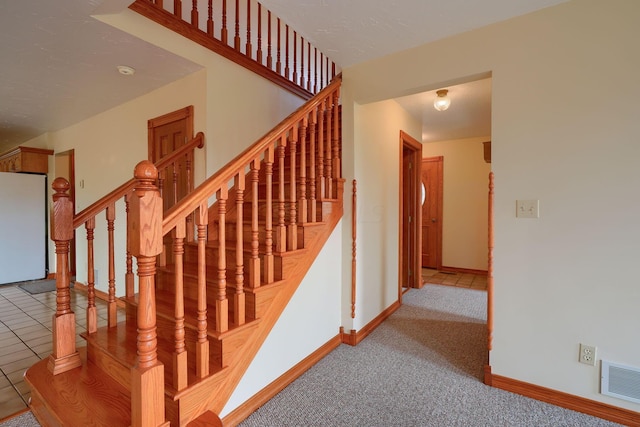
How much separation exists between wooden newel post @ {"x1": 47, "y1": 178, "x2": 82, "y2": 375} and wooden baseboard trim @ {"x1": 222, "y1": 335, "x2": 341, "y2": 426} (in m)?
1.10

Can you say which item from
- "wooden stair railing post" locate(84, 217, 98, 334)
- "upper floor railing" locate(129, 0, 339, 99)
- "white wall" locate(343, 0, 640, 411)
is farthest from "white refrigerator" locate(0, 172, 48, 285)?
"white wall" locate(343, 0, 640, 411)

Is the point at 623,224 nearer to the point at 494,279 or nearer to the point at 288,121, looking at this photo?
the point at 494,279

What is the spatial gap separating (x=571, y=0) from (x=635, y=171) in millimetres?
1037

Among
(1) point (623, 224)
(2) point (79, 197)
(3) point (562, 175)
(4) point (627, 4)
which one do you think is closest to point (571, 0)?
(4) point (627, 4)

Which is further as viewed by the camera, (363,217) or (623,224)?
(363,217)

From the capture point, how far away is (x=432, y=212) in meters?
5.50

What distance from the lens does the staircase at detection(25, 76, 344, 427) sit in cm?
120

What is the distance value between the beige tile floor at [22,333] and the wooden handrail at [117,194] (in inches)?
45.8

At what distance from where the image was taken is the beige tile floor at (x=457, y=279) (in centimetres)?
438

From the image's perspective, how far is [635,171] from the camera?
1.54 meters

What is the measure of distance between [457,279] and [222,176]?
14.6ft

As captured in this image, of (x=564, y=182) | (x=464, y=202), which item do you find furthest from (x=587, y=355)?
(x=464, y=202)

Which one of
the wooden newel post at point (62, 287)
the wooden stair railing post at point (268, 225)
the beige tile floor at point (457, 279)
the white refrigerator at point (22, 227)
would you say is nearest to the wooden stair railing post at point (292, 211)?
the wooden stair railing post at point (268, 225)

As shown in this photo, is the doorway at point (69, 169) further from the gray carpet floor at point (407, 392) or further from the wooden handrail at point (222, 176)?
the gray carpet floor at point (407, 392)
